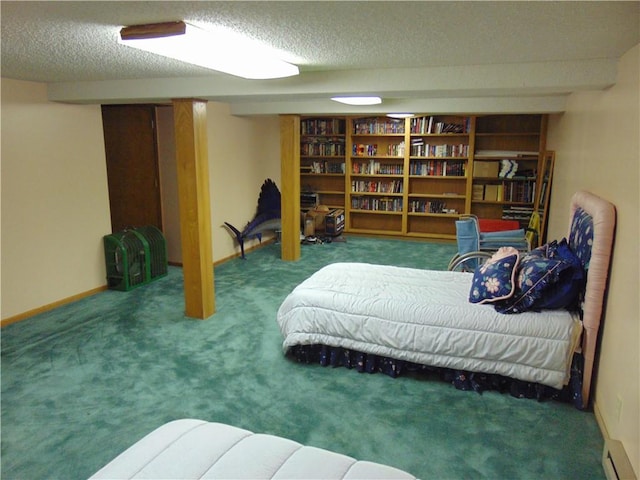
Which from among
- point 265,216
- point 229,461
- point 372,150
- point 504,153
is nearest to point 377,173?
point 372,150

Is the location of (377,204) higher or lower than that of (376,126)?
lower

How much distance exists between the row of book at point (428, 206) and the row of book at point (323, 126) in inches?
68.2

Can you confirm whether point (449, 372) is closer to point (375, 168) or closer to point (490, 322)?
point (490, 322)

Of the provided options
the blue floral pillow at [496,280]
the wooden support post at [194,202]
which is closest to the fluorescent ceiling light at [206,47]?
the wooden support post at [194,202]

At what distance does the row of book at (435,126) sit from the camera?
23.4 feet

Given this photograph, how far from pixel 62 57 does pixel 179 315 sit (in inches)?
91.7

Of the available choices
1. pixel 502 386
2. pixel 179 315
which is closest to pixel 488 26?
pixel 502 386

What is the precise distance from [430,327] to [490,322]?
367mm

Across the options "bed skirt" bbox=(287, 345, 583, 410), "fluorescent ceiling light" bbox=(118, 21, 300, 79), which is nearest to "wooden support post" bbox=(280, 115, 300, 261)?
"bed skirt" bbox=(287, 345, 583, 410)

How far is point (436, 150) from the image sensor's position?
24.2ft

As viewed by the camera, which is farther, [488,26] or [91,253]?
[91,253]

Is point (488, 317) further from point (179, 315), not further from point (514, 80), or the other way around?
point (179, 315)

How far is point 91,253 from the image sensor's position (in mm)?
4828

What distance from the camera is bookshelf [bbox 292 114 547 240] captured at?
6996 mm
